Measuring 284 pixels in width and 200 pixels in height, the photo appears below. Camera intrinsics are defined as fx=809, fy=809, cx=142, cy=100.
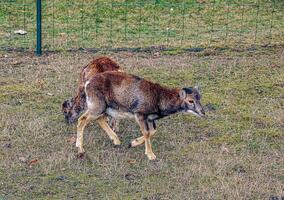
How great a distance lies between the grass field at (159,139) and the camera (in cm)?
867

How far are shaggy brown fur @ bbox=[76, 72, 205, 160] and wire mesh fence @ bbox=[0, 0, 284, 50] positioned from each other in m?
4.98

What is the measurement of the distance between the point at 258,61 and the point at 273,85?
57.4 inches

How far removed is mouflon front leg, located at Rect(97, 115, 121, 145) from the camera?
1002cm

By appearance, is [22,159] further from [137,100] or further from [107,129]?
[137,100]

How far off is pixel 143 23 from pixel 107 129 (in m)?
6.75

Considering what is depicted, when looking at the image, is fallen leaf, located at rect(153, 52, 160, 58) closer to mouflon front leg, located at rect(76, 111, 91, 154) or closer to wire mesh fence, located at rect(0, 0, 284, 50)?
wire mesh fence, located at rect(0, 0, 284, 50)

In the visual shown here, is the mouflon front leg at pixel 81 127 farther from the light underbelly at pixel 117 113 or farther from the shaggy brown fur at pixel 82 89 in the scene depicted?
the shaggy brown fur at pixel 82 89

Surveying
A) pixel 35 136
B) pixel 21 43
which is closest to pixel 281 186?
pixel 35 136

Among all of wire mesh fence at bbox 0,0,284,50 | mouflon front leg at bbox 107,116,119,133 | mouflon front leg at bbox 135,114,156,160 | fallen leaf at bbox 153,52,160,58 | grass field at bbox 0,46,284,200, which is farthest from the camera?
wire mesh fence at bbox 0,0,284,50

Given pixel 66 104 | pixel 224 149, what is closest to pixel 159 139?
pixel 224 149

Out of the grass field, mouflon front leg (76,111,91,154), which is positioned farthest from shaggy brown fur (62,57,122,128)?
mouflon front leg (76,111,91,154)

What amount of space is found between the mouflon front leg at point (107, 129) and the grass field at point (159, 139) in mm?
106

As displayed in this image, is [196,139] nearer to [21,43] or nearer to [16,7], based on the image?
[21,43]

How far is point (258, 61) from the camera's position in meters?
13.9
